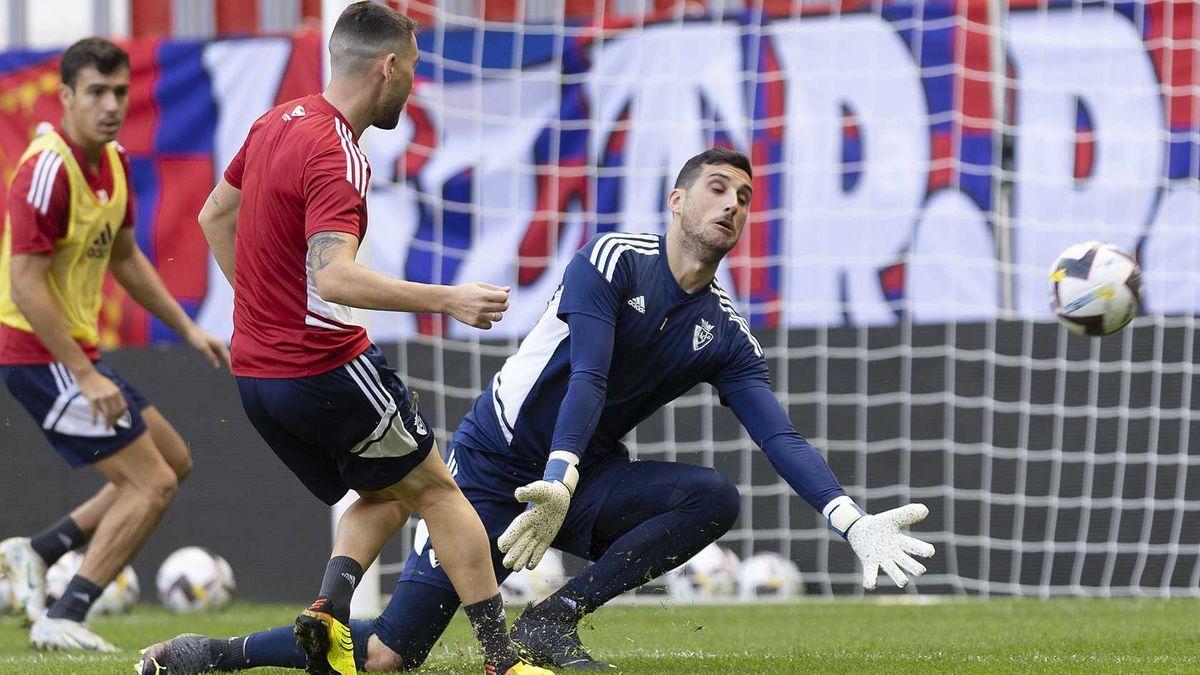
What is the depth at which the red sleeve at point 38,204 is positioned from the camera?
6312 millimetres

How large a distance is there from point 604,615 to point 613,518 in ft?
8.43

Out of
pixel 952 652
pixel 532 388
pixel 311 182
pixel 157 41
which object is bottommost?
pixel 952 652

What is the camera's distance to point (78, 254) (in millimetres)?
6602

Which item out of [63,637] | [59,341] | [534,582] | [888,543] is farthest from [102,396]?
[888,543]

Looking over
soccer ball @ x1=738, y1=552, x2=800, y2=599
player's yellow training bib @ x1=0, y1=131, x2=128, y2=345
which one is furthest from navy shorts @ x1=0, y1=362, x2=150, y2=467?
soccer ball @ x1=738, y1=552, x2=800, y2=599

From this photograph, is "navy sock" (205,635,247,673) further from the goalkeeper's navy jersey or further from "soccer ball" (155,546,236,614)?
"soccer ball" (155,546,236,614)

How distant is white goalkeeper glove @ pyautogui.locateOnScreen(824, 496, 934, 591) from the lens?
13.7 feet

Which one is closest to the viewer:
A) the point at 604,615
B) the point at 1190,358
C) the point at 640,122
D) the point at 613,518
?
the point at 613,518

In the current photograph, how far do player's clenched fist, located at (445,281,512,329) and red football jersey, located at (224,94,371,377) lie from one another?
1.51 ft

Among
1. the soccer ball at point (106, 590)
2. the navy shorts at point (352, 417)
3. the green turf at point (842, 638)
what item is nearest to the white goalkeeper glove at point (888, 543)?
the green turf at point (842, 638)

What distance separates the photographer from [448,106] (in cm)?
984

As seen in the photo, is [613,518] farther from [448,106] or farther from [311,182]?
[448,106]

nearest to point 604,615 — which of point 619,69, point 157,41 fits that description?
point 619,69

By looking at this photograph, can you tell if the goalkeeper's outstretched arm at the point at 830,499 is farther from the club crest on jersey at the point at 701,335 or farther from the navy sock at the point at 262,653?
the navy sock at the point at 262,653
